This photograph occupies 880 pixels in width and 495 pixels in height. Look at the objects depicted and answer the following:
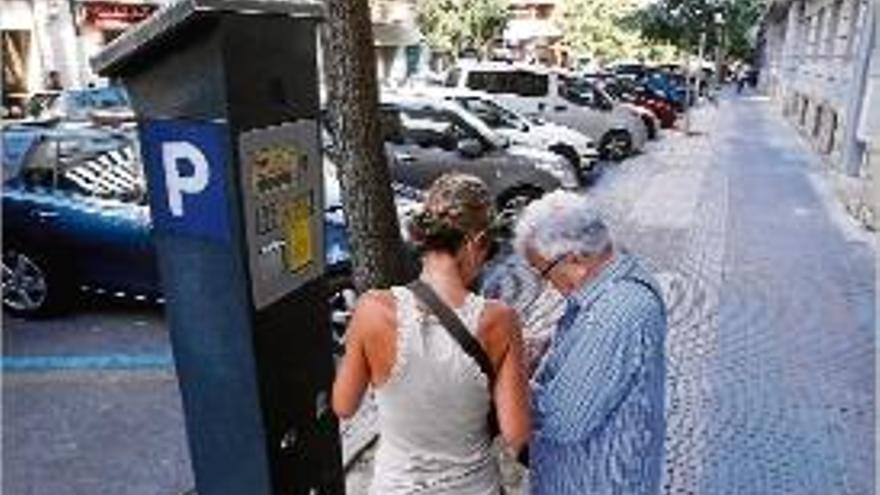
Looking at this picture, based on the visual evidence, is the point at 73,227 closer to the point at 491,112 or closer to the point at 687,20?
the point at 491,112

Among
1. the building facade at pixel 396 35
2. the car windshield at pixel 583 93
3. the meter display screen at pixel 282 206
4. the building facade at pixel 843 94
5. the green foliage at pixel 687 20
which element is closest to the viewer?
the meter display screen at pixel 282 206

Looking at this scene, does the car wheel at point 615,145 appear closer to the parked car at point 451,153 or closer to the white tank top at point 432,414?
the parked car at point 451,153

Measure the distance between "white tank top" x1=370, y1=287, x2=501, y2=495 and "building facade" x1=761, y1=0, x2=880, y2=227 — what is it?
9864mm

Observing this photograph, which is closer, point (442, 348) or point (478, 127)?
point (442, 348)

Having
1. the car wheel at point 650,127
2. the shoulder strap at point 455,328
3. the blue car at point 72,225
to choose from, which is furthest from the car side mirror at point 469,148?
the car wheel at point 650,127

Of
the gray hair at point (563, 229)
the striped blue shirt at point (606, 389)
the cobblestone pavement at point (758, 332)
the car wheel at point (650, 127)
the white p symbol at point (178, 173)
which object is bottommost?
the car wheel at point (650, 127)

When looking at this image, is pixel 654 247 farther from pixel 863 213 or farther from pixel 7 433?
pixel 7 433

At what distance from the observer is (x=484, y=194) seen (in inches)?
101

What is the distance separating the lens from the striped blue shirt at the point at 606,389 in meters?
2.48

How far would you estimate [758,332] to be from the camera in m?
7.62

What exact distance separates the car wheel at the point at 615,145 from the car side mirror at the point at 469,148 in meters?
8.43

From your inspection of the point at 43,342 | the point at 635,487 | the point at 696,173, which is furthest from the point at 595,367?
the point at 696,173

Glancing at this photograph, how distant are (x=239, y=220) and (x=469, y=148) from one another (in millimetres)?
8981

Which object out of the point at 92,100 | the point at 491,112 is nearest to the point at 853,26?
the point at 491,112
